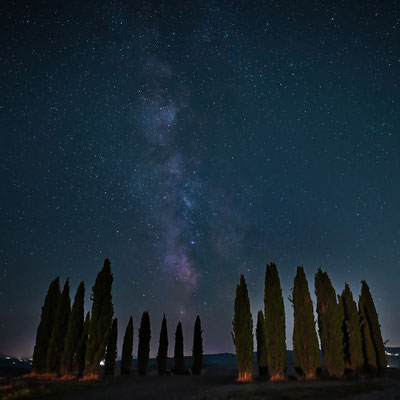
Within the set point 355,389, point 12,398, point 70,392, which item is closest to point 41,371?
point 70,392

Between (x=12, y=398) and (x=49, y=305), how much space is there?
16195 mm

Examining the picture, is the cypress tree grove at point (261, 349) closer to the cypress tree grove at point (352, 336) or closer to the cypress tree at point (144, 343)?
the cypress tree grove at point (352, 336)

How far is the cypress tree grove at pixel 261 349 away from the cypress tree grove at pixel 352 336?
24.2 feet

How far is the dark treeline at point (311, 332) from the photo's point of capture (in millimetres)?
22766

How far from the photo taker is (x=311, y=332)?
78.2 ft

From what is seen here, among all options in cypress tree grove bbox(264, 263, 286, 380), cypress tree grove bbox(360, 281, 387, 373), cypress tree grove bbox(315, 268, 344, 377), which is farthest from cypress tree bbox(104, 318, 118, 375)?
cypress tree grove bbox(360, 281, 387, 373)

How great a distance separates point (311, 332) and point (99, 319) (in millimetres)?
16063

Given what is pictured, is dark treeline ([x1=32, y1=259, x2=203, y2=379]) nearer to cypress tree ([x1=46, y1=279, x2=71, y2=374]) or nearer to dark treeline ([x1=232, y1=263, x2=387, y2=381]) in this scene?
cypress tree ([x1=46, y1=279, x2=71, y2=374])

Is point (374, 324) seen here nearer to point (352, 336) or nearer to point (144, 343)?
point (352, 336)

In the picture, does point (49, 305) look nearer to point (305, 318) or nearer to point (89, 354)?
point (89, 354)

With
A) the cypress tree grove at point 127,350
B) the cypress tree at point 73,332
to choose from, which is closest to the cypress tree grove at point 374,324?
the cypress tree grove at point 127,350

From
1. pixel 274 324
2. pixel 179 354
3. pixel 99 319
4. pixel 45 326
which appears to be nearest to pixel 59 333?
pixel 45 326

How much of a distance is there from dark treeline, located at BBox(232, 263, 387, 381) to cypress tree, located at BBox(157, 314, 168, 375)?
16543 millimetres

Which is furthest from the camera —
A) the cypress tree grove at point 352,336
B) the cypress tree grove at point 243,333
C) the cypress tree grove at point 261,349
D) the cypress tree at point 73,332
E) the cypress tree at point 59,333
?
the cypress tree grove at point 261,349
